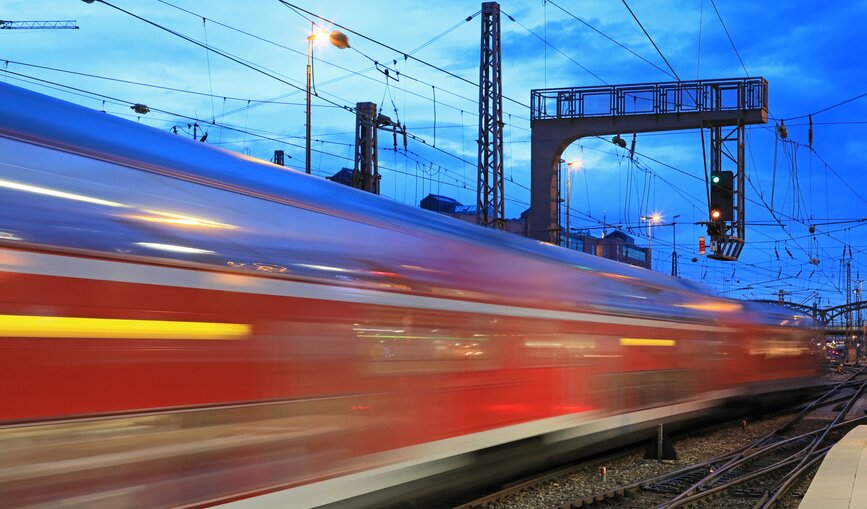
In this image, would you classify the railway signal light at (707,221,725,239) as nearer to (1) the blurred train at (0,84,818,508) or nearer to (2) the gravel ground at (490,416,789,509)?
(2) the gravel ground at (490,416,789,509)

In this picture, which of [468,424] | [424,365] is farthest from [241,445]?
[468,424]

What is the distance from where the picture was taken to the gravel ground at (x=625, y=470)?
Result: 968 centimetres

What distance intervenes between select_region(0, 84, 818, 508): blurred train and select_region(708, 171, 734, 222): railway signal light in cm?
1229

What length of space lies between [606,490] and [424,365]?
4593 millimetres

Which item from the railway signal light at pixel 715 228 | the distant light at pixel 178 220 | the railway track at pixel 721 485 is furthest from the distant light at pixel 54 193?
the railway signal light at pixel 715 228

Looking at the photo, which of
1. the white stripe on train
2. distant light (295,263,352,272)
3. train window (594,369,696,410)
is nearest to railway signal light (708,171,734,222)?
train window (594,369,696,410)

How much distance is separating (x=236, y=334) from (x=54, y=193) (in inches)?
53.1

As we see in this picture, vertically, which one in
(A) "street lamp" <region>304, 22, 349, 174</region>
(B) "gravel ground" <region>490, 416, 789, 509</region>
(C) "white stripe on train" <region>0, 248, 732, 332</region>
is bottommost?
(B) "gravel ground" <region>490, 416, 789, 509</region>

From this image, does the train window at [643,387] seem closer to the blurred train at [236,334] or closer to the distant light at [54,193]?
the blurred train at [236,334]

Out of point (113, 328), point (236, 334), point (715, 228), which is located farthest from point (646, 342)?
point (113, 328)

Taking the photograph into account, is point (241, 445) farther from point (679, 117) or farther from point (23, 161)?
point (679, 117)

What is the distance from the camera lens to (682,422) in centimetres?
1402

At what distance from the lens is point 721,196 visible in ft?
65.2

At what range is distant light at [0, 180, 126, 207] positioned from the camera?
3895 mm
